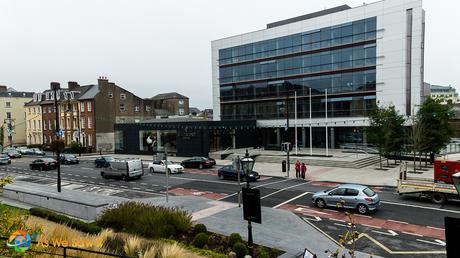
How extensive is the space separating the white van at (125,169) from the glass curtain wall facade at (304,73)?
2424 centimetres

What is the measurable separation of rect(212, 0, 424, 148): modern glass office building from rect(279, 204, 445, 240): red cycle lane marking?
17708mm

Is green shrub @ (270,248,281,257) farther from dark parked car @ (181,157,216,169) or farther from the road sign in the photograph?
dark parked car @ (181,157,216,169)

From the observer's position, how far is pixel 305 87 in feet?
177

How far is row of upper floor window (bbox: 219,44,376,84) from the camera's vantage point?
4806 centimetres

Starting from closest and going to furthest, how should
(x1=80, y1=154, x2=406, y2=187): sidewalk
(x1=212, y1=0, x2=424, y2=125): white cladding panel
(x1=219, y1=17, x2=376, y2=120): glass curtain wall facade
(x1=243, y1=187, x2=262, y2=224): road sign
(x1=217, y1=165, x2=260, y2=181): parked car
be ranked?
(x1=243, y1=187, x2=262, y2=224): road sign, (x1=80, y1=154, x2=406, y2=187): sidewalk, (x1=217, y1=165, x2=260, y2=181): parked car, (x1=212, y1=0, x2=424, y2=125): white cladding panel, (x1=219, y1=17, x2=376, y2=120): glass curtain wall facade

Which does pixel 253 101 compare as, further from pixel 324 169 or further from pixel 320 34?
pixel 324 169

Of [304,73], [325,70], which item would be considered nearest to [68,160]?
[304,73]

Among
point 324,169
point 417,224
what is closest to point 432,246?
point 417,224

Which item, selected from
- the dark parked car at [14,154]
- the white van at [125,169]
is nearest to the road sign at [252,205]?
the white van at [125,169]

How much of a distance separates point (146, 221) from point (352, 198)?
11.4 metres

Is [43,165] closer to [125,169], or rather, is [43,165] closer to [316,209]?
[125,169]

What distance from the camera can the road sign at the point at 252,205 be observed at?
1100 centimetres

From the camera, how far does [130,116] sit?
71312mm

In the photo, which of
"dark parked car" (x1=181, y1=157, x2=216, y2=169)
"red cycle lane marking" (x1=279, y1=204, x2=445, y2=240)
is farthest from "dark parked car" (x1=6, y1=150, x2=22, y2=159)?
"red cycle lane marking" (x1=279, y1=204, x2=445, y2=240)
